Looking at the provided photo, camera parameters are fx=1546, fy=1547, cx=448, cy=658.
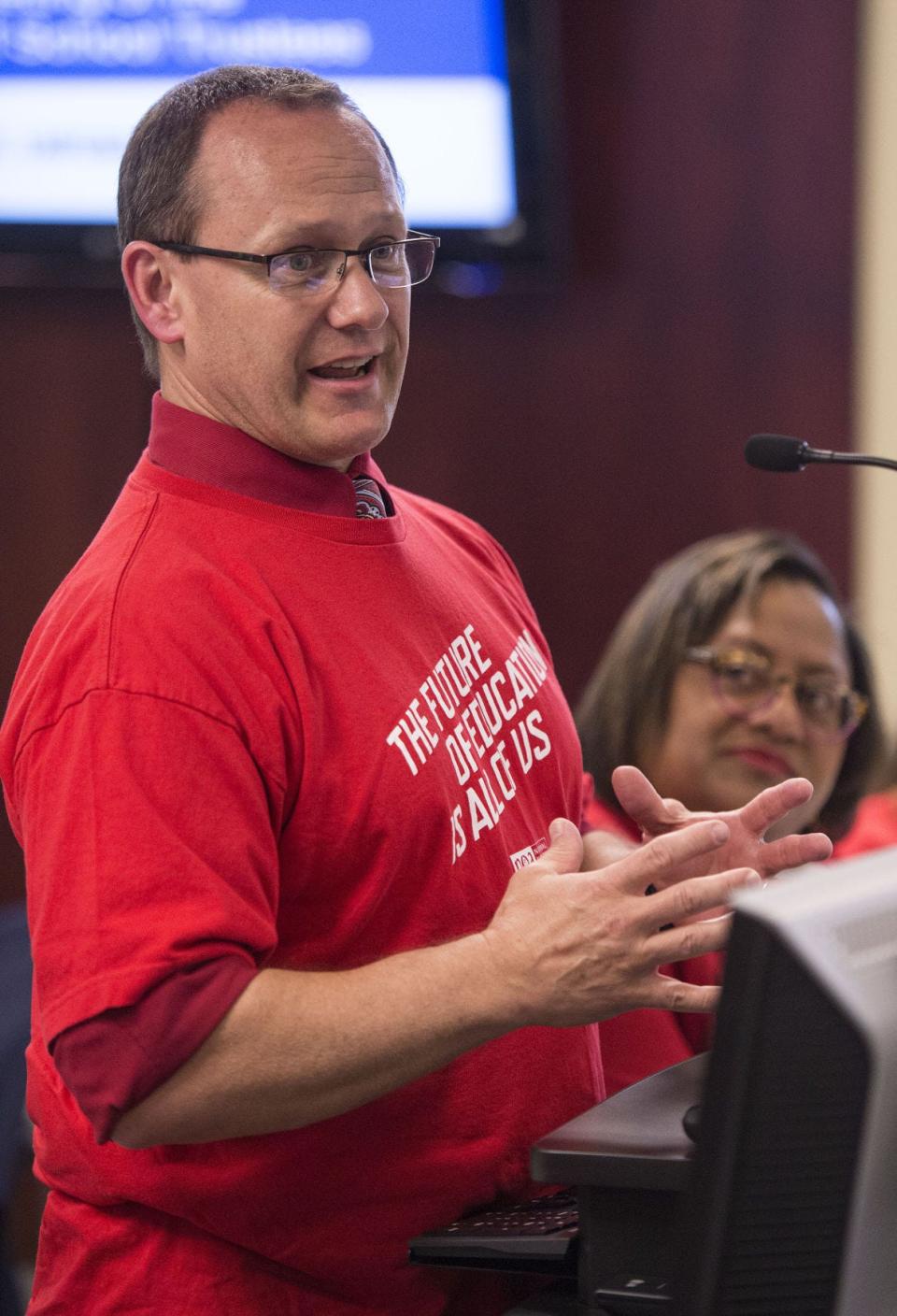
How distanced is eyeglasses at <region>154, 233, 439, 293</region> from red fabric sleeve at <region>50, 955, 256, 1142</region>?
50 centimetres

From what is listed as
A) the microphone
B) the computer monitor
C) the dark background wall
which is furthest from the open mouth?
the dark background wall

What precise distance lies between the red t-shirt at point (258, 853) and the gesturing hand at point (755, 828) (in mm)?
96

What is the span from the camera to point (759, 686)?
1974 mm

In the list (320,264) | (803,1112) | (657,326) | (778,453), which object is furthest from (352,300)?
(657,326)

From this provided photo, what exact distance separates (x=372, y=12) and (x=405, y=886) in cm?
195

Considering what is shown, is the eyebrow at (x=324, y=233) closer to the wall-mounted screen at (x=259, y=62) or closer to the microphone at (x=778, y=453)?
the microphone at (x=778, y=453)

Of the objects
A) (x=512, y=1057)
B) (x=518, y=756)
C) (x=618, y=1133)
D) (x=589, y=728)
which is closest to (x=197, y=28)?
(x=589, y=728)

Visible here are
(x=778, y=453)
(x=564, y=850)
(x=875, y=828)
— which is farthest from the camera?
(x=875, y=828)

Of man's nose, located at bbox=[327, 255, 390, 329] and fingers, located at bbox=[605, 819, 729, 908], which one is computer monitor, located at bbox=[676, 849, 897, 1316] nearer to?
fingers, located at bbox=[605, 819, 729, 908]

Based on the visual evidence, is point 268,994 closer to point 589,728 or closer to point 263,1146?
point 263,1146

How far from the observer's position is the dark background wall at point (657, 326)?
292 cm

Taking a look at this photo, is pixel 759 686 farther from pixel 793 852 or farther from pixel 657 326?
pixel 657 326

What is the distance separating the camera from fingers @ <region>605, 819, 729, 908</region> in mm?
897

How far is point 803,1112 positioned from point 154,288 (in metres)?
0.79
